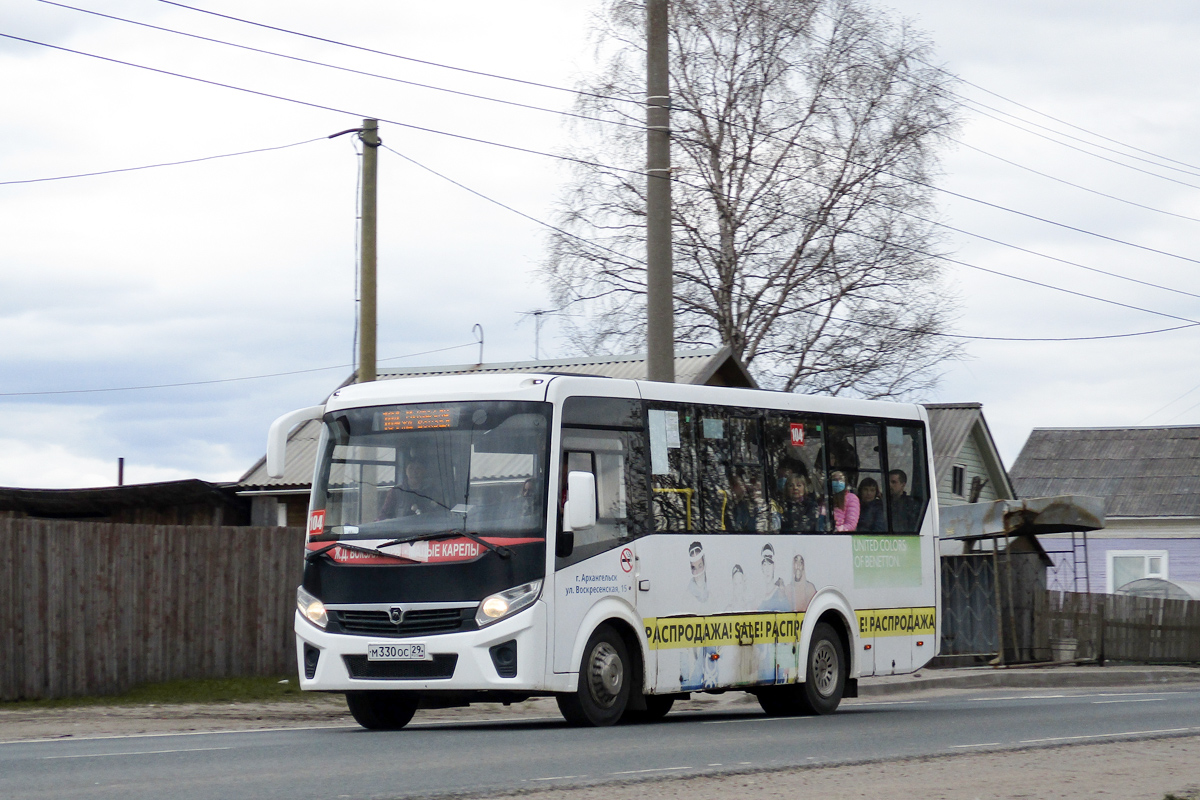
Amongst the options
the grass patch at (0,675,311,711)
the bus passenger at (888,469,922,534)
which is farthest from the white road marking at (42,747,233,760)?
the bus passenger at (888,469,922,534)

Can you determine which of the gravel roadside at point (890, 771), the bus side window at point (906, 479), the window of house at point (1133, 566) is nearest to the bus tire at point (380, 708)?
the gravel roadside at point (890, 771)

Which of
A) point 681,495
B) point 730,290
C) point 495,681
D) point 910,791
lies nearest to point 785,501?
point 681,495

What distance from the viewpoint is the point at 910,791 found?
29.2 feet

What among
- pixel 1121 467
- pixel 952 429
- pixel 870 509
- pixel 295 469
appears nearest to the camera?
pixel 870 509

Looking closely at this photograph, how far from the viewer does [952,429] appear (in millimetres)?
42000

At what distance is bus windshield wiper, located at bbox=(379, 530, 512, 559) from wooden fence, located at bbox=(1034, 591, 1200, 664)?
19.2 m

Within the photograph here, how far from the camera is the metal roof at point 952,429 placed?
40875mm

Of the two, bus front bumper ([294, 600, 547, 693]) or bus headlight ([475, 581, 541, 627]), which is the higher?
bus headlight ([475, 581, 541, 627])

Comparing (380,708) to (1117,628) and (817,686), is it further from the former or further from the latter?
(1117,628)

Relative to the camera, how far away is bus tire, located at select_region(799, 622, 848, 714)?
1532 cm

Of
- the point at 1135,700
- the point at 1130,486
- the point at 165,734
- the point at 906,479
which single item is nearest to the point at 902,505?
the point at 906,479

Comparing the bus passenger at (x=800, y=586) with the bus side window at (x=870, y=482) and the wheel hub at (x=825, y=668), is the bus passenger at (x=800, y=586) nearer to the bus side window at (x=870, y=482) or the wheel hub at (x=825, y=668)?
the wheel hub at (x=825, y=668)

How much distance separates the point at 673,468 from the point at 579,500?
1803mm

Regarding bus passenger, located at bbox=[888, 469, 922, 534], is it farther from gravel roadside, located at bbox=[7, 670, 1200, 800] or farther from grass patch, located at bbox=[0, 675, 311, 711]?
grass patch, located at bbox=[0, 675, 311, 711]
